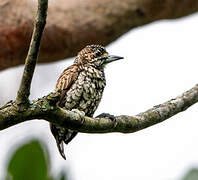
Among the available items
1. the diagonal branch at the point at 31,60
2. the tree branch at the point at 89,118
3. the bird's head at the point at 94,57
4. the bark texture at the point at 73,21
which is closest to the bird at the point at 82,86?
the bird's head at the point at 94,57

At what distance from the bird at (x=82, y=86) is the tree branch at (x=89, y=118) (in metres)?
0.72

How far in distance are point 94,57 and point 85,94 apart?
0.62m

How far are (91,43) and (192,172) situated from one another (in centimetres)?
360

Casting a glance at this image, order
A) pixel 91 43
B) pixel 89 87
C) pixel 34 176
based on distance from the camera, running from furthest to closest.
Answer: pixel 91 43 → pixel 89 87 → pixel 34 176

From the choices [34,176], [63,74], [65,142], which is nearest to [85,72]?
[63,74]

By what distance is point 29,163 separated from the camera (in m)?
2.39

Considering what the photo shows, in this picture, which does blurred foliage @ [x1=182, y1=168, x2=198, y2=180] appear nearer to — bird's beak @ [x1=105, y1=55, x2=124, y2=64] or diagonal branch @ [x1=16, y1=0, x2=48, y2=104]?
diagonal branch @ [x1=16, y1=0, x2=48, y2=104]

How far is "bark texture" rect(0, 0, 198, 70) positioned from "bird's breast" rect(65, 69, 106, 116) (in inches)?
35.9

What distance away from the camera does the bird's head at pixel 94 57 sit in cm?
518

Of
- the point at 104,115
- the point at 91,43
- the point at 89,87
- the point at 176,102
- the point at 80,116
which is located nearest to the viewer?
the point at 80,116

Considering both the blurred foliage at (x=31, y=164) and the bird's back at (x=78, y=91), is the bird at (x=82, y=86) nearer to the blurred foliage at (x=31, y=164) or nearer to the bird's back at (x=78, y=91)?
the bird's back at (x=78, y=91)

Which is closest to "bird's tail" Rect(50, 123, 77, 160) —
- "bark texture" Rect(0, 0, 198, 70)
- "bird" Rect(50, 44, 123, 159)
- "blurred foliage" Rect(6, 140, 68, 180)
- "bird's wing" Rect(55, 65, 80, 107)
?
"bird" Rect(50, 44, 123, 159)

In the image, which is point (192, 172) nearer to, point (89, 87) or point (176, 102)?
point (176, 102)

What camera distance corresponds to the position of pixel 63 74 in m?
4.95
